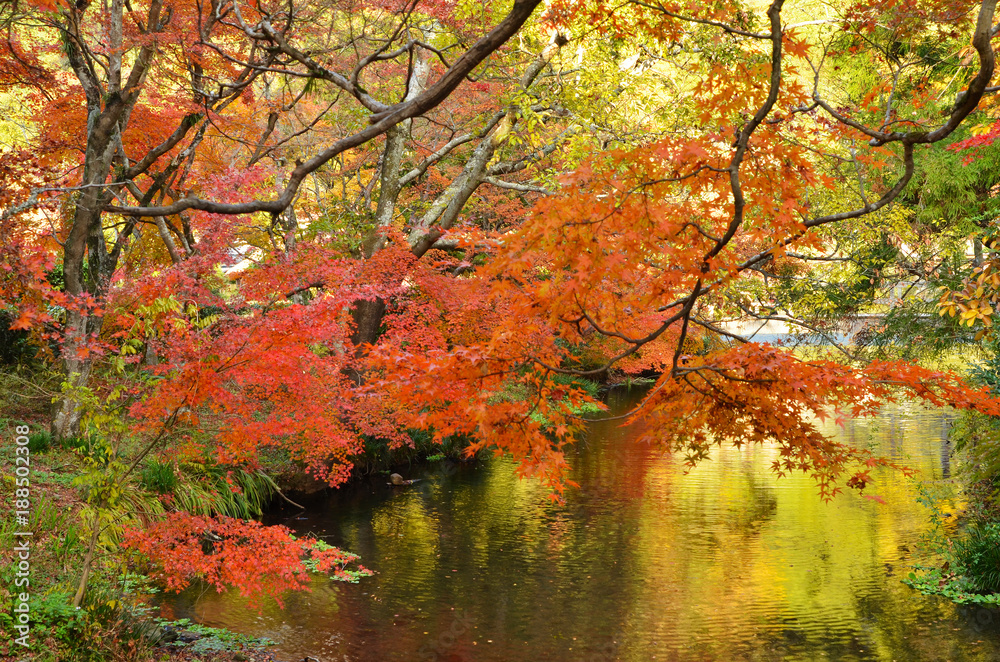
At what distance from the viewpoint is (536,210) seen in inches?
164

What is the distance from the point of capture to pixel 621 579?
313 inches

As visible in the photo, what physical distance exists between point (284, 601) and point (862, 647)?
17.0 feet

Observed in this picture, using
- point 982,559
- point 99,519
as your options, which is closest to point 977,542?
point 982,559

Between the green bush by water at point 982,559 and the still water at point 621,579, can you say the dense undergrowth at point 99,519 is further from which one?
the green bush by water at point 982,559

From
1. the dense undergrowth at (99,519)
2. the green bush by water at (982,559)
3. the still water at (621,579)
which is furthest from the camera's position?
the green bush by water at (982,559)

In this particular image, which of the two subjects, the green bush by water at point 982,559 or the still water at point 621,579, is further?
the green bush by water at point 982,559

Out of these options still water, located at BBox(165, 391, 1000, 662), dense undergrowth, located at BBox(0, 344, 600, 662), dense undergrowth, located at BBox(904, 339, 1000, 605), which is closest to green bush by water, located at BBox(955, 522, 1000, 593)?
dense undergrowth, located at BBox(904, 339, 1000, 605)

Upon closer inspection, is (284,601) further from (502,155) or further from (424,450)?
(502,155)

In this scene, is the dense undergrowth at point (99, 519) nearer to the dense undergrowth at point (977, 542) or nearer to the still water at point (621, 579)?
the still water at point (621, 579)

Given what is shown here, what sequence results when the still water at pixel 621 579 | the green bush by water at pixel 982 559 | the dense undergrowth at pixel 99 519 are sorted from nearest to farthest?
the dense undergrowth at pixel 99 519 < the still water at pixel 621 579 < the green bush by water at pixel 982 559

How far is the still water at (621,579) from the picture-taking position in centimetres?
638

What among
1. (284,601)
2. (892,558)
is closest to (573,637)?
(284,601)

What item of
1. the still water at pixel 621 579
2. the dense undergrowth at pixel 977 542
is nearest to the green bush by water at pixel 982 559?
the dense undergrowth at pixel 977 542

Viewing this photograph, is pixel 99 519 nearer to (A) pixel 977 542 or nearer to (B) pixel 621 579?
(B) pixel 621 579
